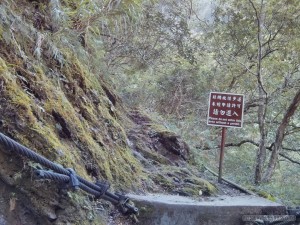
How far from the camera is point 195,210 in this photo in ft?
10.6

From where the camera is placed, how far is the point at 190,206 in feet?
10.6

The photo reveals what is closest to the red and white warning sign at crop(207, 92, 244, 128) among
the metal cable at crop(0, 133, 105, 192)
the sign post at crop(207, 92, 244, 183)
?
the sign post at crop(207, 92, 244, 183)

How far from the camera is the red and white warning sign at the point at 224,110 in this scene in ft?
16.6

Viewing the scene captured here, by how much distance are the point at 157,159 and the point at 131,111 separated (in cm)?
180

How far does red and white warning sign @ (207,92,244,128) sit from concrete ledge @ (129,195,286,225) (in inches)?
61.8

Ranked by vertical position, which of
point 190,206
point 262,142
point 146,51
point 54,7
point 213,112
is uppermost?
point 146,51

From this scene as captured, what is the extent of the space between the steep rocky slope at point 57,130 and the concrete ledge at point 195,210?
29 centimetres

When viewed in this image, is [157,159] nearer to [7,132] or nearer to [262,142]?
[7,132]

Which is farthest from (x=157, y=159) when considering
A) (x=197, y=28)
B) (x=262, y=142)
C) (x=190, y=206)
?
(x=197, y=28)

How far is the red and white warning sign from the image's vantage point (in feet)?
16.6

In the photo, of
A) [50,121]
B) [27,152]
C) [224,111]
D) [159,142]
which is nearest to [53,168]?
[27,152]

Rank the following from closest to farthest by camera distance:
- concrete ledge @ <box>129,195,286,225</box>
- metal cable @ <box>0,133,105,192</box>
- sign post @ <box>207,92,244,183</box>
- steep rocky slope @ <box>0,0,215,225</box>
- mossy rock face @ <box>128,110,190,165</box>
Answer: metal cable @ <box>0,133,105,192</box> < steep rocky slope @ <box>0,0,215,225</box> < concrete ledge @ <box>129,195,286,225</box> < mossy rock face @ <box>128,110,190,165</box> < sign post @ <box>207,92,244,183</box>

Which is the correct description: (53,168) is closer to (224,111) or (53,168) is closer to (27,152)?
(27,152)

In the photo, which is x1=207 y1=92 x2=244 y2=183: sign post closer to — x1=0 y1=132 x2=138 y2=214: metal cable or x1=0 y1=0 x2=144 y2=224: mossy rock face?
x1=0 y1=0 x2=144 y2=224: mossy rock face
